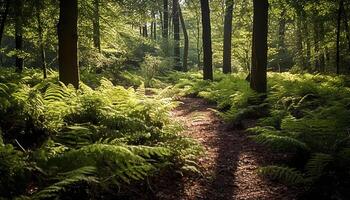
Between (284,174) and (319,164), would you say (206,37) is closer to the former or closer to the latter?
(284,174)

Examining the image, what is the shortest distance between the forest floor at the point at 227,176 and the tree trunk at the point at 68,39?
3.03m

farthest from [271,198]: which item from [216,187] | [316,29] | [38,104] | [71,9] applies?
[316,29]

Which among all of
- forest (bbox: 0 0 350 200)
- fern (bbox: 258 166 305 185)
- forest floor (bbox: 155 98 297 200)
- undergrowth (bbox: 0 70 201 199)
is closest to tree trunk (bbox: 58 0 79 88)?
forest (bbox: 0 0 350 200)

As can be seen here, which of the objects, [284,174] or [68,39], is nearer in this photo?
[284,174]

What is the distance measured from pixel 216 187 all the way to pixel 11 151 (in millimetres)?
2902

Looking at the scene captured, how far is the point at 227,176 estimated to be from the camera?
6090 millimetres

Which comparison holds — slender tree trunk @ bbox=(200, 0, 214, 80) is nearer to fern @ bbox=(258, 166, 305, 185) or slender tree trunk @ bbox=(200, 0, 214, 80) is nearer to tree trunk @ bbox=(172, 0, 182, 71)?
tree trunk @ bbox=(172, 0, 182, 71)

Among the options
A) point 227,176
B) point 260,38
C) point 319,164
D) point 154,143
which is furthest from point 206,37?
point 319,164

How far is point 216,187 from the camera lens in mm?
5590

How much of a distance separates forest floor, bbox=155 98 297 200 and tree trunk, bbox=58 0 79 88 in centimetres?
303

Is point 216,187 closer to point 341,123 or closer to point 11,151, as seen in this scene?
point 341,123

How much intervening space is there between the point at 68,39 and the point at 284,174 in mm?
5310

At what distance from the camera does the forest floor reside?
17.2 ft

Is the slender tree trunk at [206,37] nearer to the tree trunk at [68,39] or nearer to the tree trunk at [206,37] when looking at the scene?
the tree trunk at [206,37]
